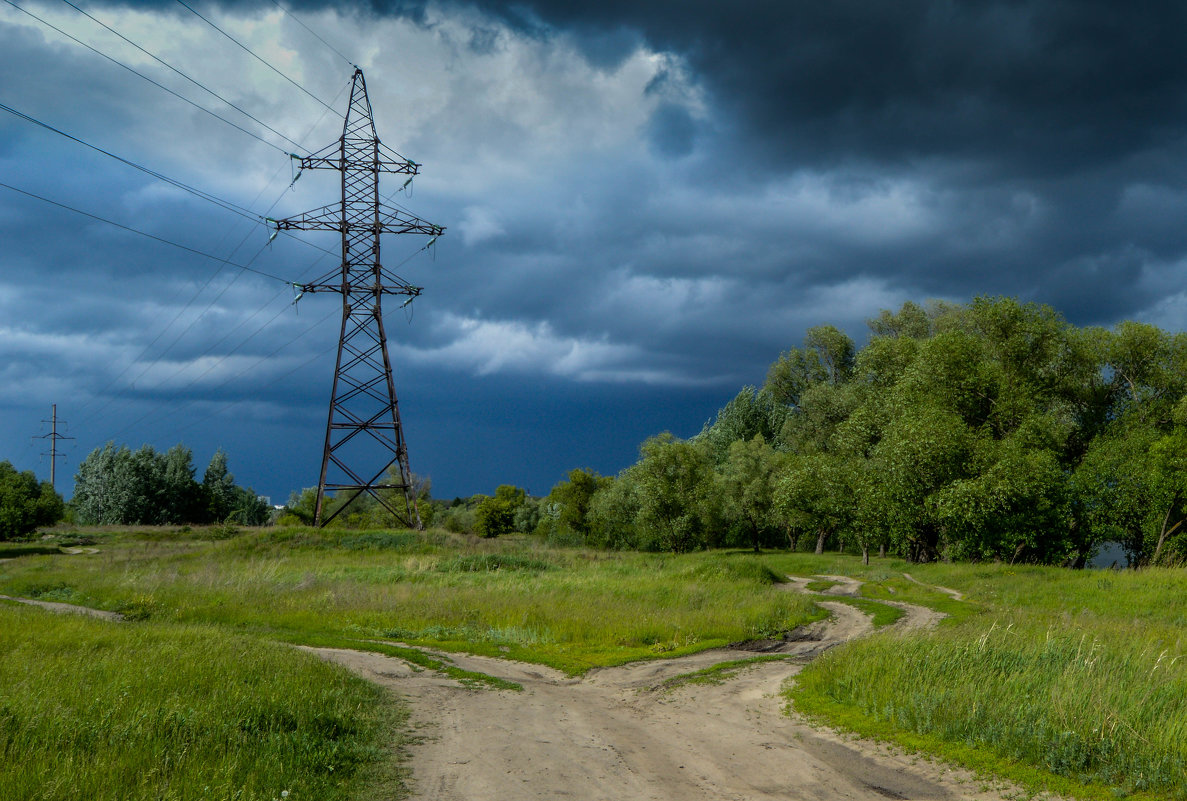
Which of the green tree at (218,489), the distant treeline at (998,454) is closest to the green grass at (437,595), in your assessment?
the distant treeline at (998,454)

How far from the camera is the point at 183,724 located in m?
9.25

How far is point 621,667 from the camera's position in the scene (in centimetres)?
1681

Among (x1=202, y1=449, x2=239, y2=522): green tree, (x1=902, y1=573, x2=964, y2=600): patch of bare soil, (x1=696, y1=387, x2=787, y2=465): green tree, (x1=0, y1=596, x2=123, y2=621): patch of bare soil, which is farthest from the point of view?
(x1=202, y1=449, x2=239, y2=522): green tree

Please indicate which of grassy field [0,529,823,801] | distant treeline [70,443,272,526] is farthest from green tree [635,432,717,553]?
distant treeline [70,443,272,526]

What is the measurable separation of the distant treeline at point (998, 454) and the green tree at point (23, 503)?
5443cm

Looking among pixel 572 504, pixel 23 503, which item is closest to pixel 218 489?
pixel 23 503

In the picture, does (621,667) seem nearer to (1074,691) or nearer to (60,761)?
(1074,691)

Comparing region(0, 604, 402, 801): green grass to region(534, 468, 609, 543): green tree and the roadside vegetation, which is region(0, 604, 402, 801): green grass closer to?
the roadside vegetation

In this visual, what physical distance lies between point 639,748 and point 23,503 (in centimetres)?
7358

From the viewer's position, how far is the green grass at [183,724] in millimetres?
7562

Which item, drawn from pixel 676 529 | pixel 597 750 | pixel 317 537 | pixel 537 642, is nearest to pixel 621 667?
pixel 537 642

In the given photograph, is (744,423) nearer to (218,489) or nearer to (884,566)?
(884,566)

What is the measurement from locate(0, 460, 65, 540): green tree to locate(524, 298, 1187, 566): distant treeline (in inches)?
2143

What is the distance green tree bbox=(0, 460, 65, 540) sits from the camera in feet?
203
